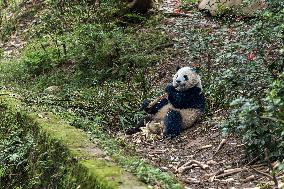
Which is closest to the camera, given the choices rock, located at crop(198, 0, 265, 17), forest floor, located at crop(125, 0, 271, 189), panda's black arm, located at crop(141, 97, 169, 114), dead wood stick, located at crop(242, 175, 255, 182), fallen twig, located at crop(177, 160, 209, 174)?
dead wood stick, located at crop(242, 175, 255, 182)

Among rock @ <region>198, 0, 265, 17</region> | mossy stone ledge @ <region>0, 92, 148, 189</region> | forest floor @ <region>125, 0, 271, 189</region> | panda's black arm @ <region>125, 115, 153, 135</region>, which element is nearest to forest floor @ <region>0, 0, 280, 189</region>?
forest floor @ <region>125, 0, 271, 189</region>

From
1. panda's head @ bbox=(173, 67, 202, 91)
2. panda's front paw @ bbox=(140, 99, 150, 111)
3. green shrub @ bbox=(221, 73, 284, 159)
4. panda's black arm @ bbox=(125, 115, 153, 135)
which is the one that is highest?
green shrub @ bbox=(221, 73, 284, 159)

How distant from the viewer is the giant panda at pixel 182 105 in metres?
5.94

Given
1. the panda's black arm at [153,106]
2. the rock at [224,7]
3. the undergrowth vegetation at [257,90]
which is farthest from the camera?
the rock at [224,7]

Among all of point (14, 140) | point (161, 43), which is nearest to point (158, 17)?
point (161, 43)

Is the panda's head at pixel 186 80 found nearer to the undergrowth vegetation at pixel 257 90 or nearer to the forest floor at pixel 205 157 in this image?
the undergrowth vegetation at pixel 257 90

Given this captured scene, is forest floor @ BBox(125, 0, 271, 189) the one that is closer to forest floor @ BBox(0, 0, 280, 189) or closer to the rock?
forest floor @ BBox(0, 0, 280, 189)

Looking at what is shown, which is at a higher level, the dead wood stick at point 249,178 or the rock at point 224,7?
the dead wood stick at point 249,178

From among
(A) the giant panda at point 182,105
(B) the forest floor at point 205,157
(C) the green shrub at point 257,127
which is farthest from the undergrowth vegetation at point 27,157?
(C) the green shrub at point 257,127

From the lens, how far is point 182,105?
6.04 m

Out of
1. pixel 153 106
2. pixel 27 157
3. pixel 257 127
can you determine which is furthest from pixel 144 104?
pixel 257 127

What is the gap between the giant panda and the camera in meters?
5.94

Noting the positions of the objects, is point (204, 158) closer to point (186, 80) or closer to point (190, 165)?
point (190, 165)

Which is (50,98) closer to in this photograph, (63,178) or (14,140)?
(14,140)
